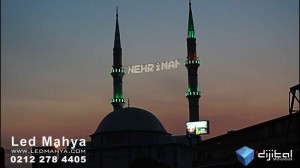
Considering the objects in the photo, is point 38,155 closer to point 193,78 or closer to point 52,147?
point 52,147

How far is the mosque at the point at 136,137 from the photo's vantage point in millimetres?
118875

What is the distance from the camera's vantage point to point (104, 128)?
126875 millimetres

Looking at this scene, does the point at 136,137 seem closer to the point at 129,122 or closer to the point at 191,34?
the point at 129,122

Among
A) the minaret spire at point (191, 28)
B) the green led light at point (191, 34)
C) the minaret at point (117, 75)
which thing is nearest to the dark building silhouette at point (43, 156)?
the green led light at point (191, 34)

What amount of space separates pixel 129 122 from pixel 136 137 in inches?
144

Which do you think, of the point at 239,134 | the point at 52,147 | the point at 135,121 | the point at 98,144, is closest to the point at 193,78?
the point at 135,121

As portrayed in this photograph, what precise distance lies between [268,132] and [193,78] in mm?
63034

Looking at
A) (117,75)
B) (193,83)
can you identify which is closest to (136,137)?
(117,75)

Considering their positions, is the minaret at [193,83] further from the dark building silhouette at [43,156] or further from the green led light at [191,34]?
the dark building silhouette at [43,156]

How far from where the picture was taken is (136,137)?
125000 millimetres

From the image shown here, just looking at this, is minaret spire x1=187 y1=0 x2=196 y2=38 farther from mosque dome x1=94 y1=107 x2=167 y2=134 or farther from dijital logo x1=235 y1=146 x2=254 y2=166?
dijital logo x1=235 y1=146 x2=254 y2=166

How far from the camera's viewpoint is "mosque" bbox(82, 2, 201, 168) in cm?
11888

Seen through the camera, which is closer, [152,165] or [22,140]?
[22,140]

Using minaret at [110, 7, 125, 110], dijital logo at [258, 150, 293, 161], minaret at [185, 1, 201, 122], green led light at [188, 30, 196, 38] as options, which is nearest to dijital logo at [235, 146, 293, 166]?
dijital logo at [258, 150, 293, 161]
